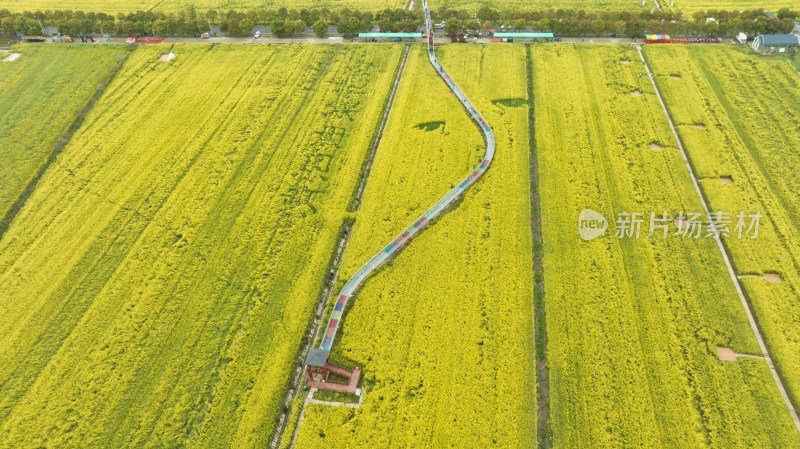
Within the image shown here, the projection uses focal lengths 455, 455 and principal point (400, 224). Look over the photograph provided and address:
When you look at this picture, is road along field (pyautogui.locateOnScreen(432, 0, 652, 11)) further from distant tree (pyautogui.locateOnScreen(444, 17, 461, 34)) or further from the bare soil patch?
the bare soil patch

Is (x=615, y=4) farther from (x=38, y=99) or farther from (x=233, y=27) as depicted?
(x=38, y=99)

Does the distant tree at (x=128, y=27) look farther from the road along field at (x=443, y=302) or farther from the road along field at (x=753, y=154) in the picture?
the road along field at (x=753, y=154)

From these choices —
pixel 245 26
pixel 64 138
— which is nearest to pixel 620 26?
pixel 245 26

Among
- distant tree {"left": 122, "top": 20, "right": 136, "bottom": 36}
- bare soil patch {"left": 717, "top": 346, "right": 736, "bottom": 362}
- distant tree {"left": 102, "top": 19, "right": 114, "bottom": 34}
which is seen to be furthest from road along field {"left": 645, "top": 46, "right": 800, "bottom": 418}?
distant tree {"left": 102, "top": 19, "right": 114, "bottom": 34}

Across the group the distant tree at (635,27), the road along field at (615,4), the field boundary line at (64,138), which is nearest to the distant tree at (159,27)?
the field boundary line at (64,138)

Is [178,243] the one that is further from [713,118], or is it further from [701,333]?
[713,118]

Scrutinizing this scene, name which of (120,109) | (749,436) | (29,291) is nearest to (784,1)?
(749,436)
